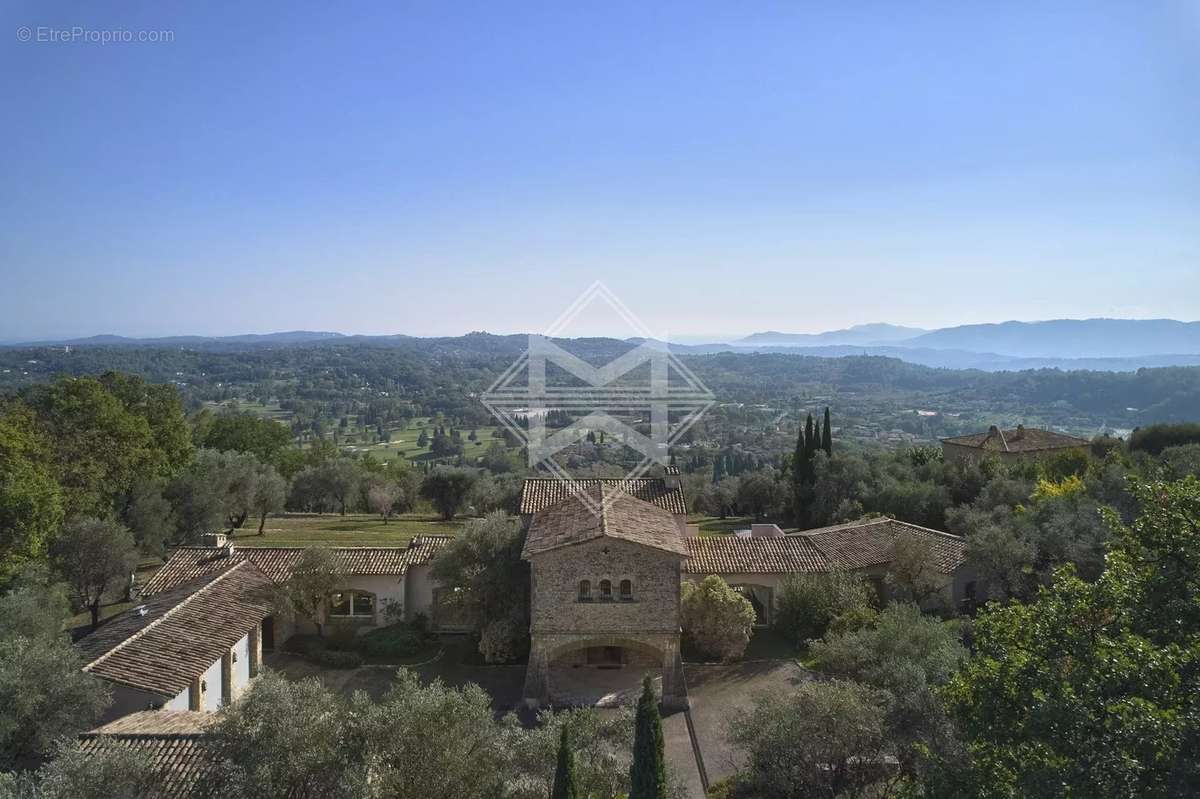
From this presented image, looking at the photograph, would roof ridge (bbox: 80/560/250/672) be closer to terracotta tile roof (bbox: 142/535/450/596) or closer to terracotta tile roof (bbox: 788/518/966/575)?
terracotta tile roof (bbox: 142/535/450/596)

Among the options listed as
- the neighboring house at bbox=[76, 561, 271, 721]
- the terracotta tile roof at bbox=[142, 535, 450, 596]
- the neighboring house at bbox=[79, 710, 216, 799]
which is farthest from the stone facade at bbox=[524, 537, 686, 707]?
the neighboring house at bbox=[79, 710, 216, 799]

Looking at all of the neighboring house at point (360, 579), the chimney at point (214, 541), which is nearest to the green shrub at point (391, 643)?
the neighboring house at point (360, 579)

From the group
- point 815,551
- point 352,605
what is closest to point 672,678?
point 815,551

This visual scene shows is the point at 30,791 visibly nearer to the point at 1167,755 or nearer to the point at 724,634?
the point at 1167,755

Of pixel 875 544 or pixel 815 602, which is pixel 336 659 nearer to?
pixel 815 602

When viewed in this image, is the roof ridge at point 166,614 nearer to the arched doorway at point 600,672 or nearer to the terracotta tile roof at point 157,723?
the terracotta tile roof at point 157,723

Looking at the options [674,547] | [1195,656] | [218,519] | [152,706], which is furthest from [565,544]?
[218,519]
